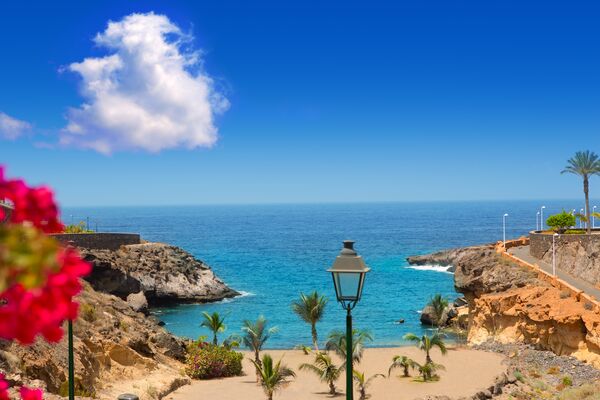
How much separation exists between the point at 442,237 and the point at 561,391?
145851 millimetres

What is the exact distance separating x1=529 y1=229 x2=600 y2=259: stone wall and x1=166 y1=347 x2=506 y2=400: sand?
660 inches

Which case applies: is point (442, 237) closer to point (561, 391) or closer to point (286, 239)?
point (286, 239)

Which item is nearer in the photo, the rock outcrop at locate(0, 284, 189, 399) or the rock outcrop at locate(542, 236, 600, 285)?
the rock outcrop at locate(0, 284, 189, 399)

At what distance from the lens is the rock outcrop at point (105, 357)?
23922 mm

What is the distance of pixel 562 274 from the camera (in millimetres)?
51125

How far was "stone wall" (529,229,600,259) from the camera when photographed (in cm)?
5170

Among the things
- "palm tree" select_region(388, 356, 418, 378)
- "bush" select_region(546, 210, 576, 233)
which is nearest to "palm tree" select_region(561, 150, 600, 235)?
"bush" select_region(546, 210, 576, 233)

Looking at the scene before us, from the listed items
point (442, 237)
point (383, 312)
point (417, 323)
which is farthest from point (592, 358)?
point (442, 237)

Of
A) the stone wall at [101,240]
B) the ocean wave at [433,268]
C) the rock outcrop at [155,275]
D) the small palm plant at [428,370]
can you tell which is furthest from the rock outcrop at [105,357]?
the ocean wave at [433,268]

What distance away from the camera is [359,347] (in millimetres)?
32375

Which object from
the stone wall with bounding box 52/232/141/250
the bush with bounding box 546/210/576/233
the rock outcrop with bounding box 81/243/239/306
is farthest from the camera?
the stone wall with bounding box 52/232/141/250

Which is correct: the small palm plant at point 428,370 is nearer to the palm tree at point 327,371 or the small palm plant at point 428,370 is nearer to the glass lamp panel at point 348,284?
the palm tree at point 327,371

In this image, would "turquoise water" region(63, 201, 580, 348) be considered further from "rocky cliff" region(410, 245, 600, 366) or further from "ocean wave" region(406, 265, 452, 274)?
"rocky cliff" region(410, 245, 600, 366)

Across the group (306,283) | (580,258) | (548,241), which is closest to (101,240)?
(306,283)
